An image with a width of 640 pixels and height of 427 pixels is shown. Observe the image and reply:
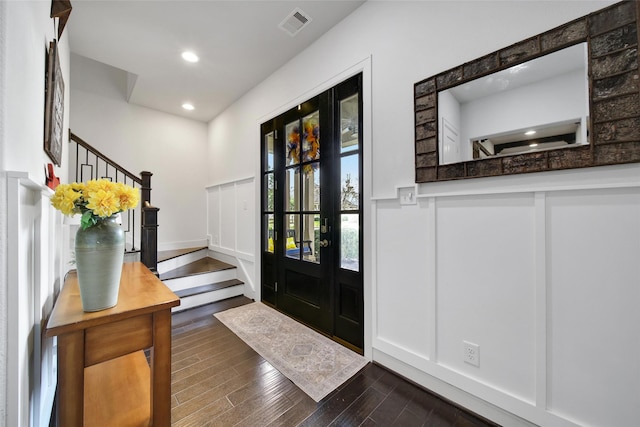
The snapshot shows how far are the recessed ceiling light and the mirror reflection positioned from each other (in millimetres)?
2644

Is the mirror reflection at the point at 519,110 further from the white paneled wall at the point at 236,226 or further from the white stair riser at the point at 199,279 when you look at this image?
the white stair riser at the point at 199,279

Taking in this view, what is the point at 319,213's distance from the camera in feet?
8.18

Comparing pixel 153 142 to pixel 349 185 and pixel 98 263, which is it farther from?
pixel 98 263

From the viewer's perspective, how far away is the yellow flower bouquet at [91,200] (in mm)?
979

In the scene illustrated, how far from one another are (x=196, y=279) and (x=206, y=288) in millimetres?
204

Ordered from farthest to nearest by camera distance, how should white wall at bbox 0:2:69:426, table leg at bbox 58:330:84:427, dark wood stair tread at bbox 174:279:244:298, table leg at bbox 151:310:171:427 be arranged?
1. dark wood stair tread at bbox 174:279:244:298
2. table leg at bbox 151:310:171:427
3. table leg at bbox 58:330:84:427
4. white wall at bbox 0:2:69:426

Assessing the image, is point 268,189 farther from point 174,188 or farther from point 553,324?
point 553,324

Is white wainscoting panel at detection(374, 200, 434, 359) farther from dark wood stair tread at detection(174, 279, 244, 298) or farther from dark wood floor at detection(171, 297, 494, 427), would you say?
dark wood stair tread at detection(174, 279, 244, 298)

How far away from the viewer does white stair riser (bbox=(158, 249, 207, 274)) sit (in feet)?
11.7

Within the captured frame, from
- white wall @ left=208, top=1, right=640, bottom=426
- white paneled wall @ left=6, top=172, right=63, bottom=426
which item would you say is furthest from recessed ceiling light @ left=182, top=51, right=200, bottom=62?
white paneled wall @ left=6, top=172, right=63, bottom=426

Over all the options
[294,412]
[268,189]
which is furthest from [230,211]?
[294,412]

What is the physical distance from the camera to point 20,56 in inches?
34.9

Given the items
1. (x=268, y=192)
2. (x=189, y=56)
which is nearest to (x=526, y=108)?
(x=268, y=192)

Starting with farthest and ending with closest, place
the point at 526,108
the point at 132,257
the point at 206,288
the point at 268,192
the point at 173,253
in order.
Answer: the point at 173,253 < the point at 206,288 < the point at 268,192 < the point at 132,257 < the point at 526,108
